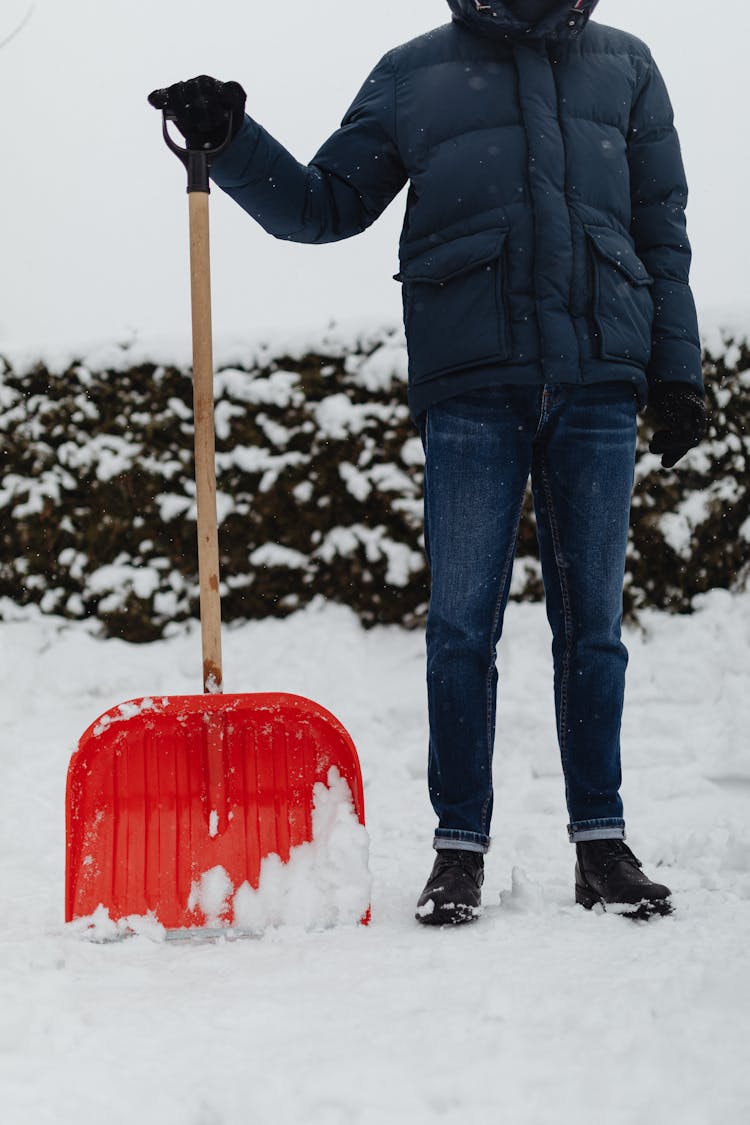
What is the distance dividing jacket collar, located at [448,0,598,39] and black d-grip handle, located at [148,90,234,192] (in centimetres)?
54

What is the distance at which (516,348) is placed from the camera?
209 cm

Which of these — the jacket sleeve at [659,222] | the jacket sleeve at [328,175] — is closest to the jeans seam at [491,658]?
the jacket sleeve at [659,222]

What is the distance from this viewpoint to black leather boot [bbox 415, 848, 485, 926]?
2.02 metres

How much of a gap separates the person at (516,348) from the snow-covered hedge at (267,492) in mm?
2057

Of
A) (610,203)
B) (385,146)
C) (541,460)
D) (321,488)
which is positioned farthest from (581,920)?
(321,488)

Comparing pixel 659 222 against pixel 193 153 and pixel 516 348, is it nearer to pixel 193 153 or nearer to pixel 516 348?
pixel 516 348

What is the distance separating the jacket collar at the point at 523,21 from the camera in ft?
6.89

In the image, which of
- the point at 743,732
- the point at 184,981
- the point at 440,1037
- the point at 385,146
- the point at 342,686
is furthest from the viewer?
the point at 342,686

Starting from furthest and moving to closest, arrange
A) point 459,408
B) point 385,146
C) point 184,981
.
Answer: point 385,146 < point 459,408 < point 184,981

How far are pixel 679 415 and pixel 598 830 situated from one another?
879mm

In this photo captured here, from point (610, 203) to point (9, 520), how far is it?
3065 millimetres

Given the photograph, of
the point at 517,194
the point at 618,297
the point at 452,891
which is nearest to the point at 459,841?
the point at 452,891

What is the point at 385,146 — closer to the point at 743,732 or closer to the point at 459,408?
the point at 459,408

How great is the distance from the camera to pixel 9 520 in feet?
14.5
